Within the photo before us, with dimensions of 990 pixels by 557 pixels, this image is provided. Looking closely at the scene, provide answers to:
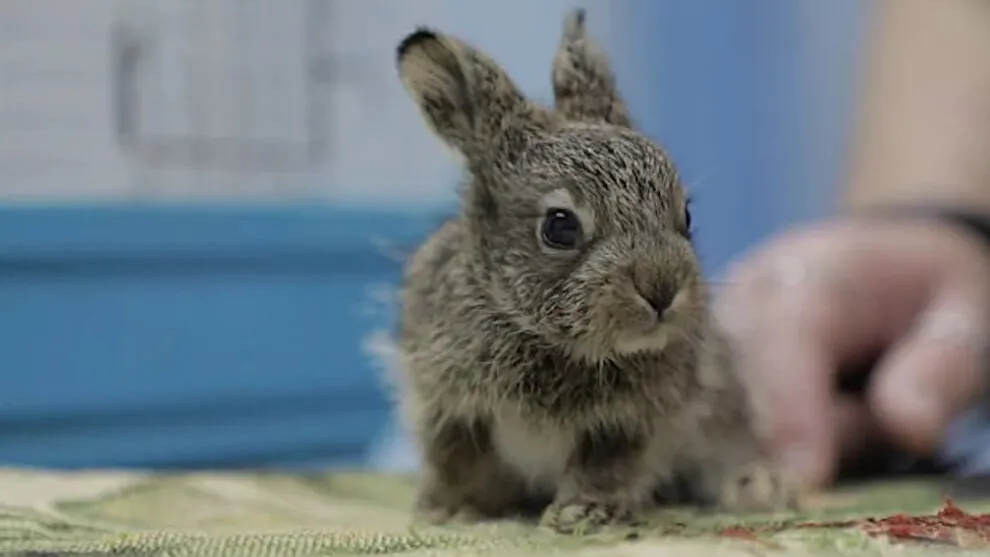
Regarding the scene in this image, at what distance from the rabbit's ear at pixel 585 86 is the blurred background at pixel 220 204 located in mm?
880

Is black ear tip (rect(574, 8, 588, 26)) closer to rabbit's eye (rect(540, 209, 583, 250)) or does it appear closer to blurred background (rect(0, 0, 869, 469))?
rabbit's eye (rect(540, 209, 583, 250))

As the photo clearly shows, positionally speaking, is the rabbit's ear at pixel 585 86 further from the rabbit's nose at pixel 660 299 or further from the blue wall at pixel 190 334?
the blue wall at pixel 190 334

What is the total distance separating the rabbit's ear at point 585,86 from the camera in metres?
1.00

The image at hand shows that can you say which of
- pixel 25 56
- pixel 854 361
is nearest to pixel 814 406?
pixel 854 361

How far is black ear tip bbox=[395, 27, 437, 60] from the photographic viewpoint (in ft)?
3.09

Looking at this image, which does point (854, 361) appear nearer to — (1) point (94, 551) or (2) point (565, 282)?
→ (2) point (565, 282)

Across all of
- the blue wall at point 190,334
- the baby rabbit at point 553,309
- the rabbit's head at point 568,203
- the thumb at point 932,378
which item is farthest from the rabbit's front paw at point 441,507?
the blue wall at point 190,334

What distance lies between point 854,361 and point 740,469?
50 cm

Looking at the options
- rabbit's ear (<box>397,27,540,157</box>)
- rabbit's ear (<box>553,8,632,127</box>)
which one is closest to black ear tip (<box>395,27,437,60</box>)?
rabbit's ear (<box>397,27,540,157</box>)

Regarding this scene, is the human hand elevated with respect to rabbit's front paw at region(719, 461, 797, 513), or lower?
elevated

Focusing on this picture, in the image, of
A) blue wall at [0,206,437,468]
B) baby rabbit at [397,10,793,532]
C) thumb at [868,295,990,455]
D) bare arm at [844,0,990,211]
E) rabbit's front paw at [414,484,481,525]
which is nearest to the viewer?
baby rabbit at [397,10,793,532]

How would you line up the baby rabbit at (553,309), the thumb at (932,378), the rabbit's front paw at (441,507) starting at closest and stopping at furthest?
1. the baby rabbit at (553,309)
2. the rabbit's front paw at (441,507)
3. the thumb at (932,378)

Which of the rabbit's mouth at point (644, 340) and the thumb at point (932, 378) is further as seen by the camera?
the thumb at point (932, 378)

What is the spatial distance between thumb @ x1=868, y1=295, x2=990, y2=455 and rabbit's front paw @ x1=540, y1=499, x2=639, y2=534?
0.47 metres
